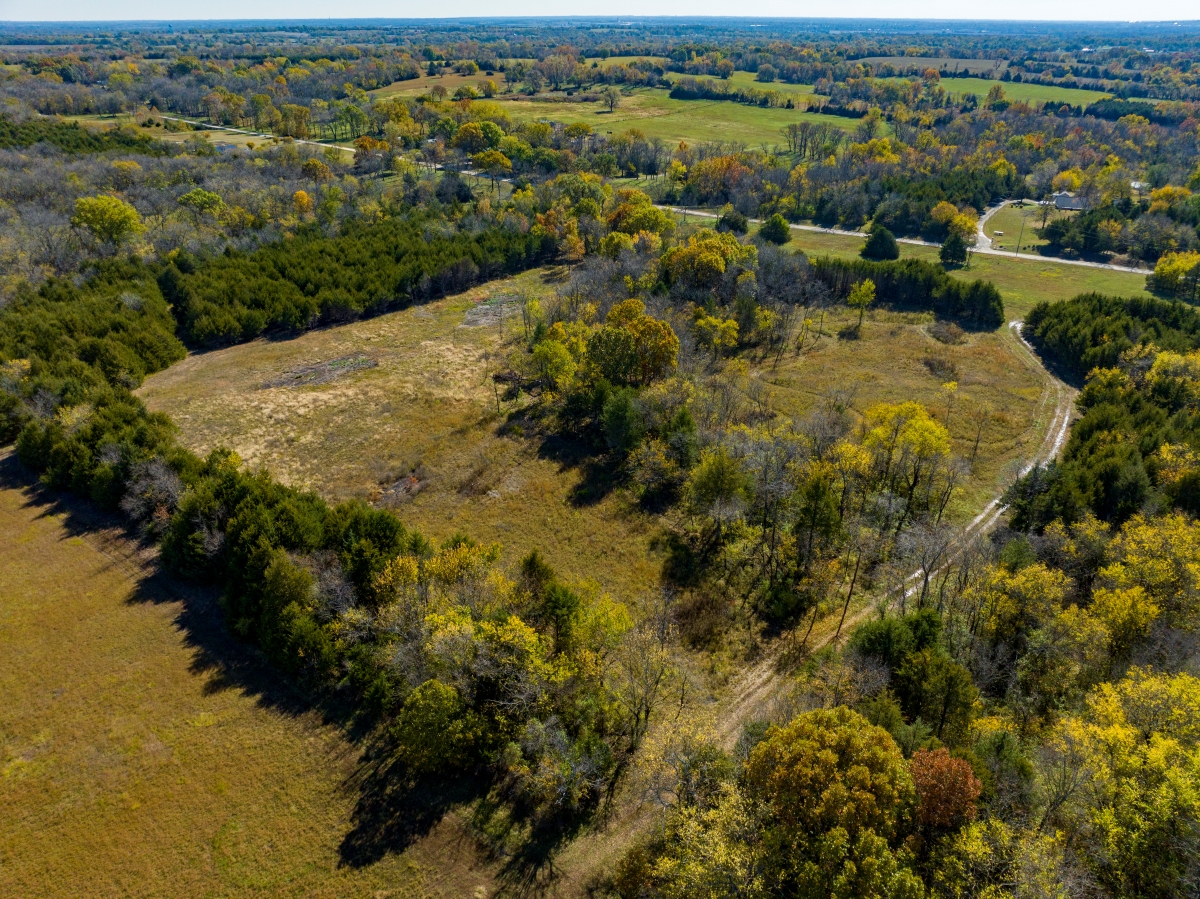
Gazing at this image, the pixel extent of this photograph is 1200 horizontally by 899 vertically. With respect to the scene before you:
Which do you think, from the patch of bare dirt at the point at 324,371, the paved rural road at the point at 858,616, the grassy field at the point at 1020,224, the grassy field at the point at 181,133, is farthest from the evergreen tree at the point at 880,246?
the grassy field at the point at 181,133

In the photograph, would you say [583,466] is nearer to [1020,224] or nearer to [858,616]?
[858,616]

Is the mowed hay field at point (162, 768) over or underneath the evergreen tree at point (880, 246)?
underneath

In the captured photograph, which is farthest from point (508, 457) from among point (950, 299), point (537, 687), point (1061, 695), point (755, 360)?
point (950, 299)

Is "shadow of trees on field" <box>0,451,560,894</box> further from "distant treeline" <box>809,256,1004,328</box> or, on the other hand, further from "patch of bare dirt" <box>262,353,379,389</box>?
"distant treeline" <box>809,256,1004,328</box>

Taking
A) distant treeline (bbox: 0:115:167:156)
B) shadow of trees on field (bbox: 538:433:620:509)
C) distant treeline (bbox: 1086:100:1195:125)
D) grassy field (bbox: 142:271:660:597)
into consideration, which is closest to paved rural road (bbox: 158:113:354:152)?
distant treeline (bbox: 0:115:167:156)

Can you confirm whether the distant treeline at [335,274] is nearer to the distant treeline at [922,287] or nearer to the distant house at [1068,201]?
the distant treeline at [922,287]
